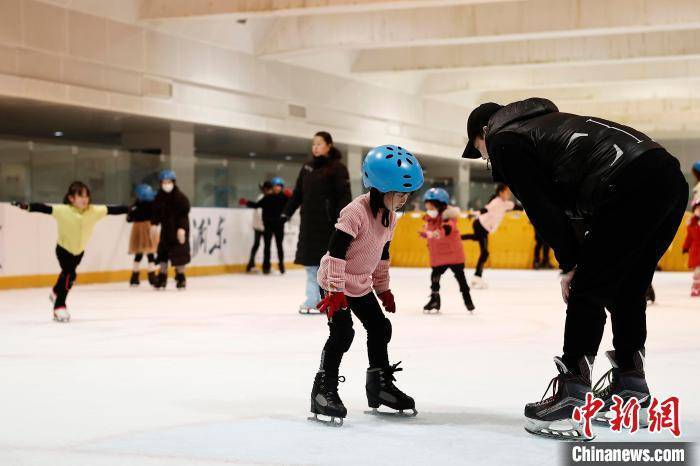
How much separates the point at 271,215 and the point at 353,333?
522 inches

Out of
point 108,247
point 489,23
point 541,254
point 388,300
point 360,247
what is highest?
point 489,23

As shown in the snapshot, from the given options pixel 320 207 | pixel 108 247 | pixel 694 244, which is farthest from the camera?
pixel 108 247

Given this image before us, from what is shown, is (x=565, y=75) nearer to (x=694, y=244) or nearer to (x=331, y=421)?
(x=694, y=244)

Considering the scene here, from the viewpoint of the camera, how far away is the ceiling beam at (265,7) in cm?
1498

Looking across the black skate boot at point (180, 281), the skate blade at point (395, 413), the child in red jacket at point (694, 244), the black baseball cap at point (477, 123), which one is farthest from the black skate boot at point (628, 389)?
the black skate boot at point (180, 281)

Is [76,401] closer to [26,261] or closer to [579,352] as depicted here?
[579,352]

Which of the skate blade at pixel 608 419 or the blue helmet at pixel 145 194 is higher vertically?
the blue helmet at pixel 145 194

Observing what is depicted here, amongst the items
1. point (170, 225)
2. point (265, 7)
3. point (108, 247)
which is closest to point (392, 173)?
point (170, 225)

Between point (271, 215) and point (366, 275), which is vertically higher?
point (271, 215)

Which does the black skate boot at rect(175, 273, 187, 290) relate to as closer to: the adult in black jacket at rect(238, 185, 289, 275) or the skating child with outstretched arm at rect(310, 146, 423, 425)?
the adult in black jacket at rect(238, 185, 289, 275)

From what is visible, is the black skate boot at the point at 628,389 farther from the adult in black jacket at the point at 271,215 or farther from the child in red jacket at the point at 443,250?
the adult in black jacket at the point at 271,215

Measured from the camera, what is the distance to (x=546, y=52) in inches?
814

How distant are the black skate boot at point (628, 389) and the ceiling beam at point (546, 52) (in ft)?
55.1

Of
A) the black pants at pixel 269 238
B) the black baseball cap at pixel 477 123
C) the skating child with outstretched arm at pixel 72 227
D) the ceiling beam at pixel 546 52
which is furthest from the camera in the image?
the ceiling beam at pixel 546 52
